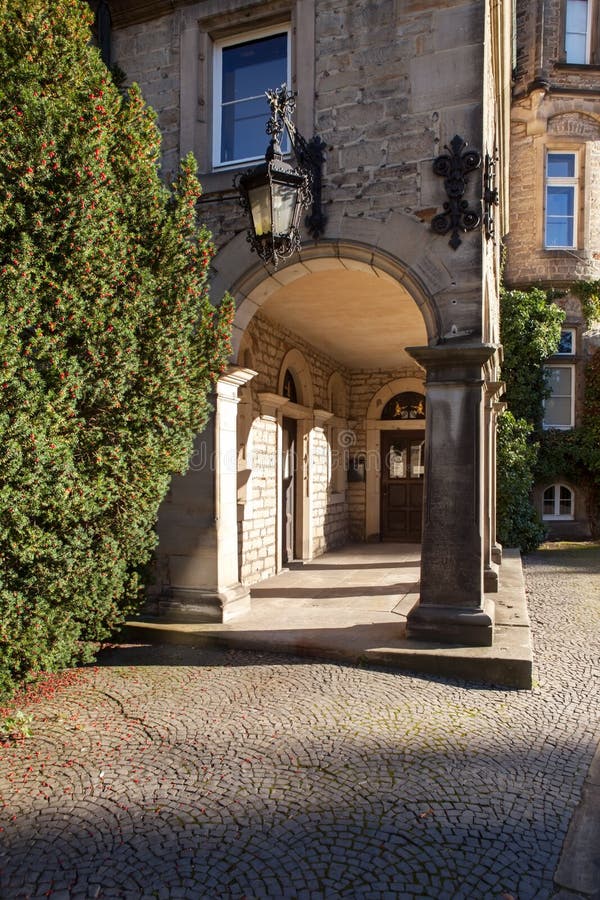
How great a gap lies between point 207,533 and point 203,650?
39.0 inches

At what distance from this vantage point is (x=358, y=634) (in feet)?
16.7

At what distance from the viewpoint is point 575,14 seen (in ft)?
43.5

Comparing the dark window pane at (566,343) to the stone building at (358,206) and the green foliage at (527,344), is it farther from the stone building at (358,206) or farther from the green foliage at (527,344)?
the stone building at (358,206)

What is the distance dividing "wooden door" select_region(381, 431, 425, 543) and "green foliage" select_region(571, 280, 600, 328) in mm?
4496

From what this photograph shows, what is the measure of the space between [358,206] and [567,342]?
384 inches

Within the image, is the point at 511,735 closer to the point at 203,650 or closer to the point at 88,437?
the point at 203,650

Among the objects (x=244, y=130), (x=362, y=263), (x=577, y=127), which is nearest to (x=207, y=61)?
(x=244, y=130)

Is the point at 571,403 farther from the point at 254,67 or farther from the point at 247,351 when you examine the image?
the point at 254,67

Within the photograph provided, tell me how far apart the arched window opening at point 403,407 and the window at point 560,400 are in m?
3.16

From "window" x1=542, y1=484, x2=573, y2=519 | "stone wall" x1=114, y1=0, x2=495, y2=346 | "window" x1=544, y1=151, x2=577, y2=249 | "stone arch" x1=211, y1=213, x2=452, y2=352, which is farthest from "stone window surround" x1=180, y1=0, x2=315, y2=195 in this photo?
"window" x1=542, y1=484, x2=573, y2=519

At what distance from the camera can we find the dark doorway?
905 cm

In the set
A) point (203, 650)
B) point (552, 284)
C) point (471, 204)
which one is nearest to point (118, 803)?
point (203, 650)

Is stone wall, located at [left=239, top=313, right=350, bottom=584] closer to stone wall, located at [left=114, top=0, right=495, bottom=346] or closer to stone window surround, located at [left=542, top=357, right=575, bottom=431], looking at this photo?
stone wall, located at [left=114, top=0, right=495, bottom=346]

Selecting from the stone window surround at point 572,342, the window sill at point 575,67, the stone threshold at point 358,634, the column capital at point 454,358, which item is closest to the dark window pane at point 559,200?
the window sill at point 575,67
